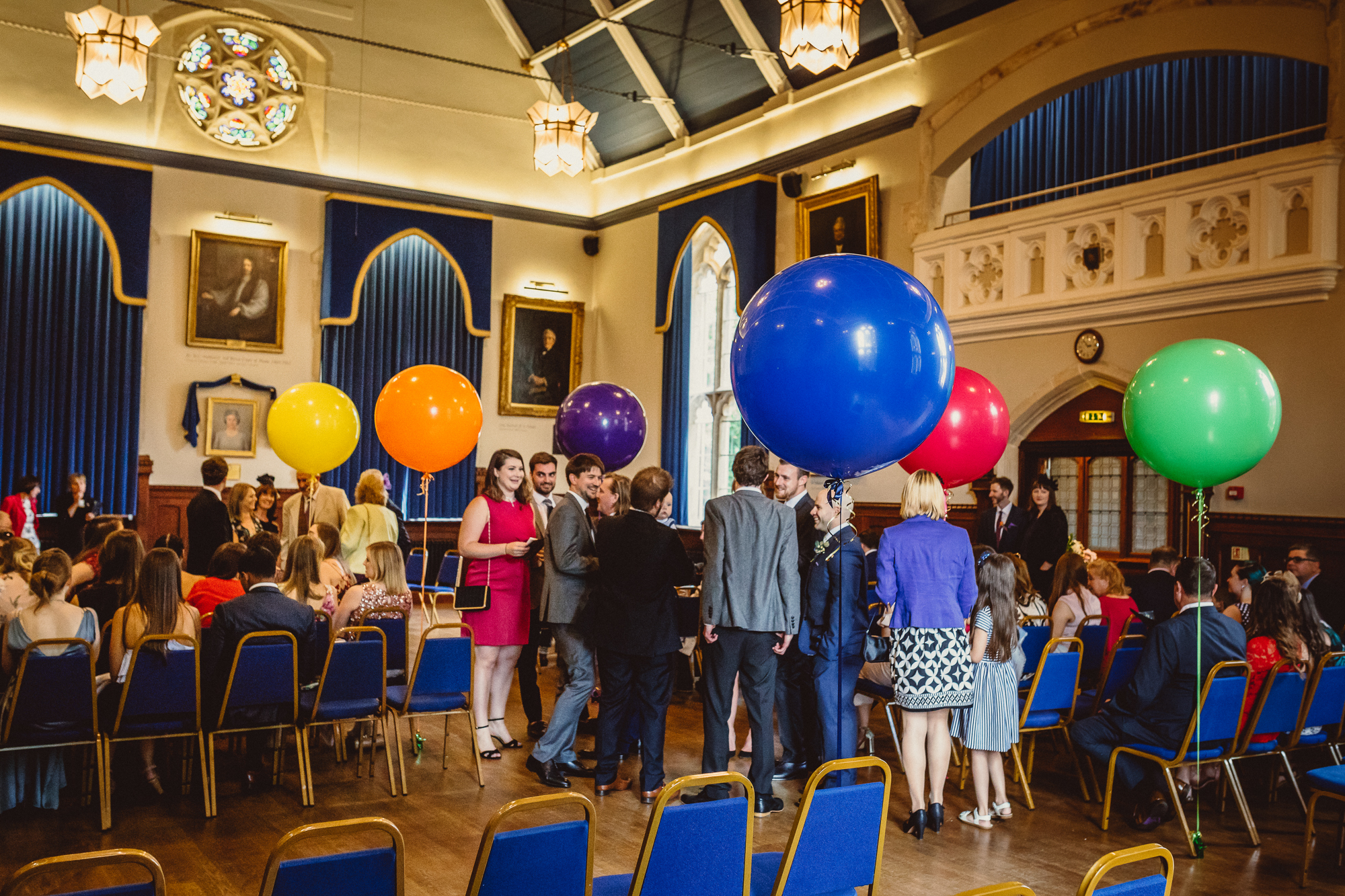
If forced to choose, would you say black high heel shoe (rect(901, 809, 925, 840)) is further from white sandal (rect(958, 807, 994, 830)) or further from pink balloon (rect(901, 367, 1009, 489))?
pink balloon (rect(901, 367, 1009, 489))

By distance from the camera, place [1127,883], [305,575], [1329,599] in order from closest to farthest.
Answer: [1127,883]
[305,575]
[1329,599]

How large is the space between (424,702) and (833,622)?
203 cm

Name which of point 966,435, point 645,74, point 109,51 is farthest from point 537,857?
point 645,74

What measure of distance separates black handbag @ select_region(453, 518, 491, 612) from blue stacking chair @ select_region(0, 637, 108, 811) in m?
1.76

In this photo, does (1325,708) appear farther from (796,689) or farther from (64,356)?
(64,356)

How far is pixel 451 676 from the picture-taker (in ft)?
17.2

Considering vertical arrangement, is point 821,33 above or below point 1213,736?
above

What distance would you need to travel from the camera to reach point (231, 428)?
44.3 feet

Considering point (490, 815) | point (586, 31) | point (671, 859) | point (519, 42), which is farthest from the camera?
point (519, 42)

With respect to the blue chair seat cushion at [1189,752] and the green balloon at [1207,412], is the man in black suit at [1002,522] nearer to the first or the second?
the green balloon at [1207,412]

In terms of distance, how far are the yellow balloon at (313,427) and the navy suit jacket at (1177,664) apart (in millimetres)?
5458

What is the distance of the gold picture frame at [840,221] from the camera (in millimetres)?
11492

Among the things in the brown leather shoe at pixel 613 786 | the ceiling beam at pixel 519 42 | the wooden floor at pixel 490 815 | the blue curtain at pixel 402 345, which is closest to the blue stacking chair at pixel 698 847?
the wooden floor at pixel 490 815

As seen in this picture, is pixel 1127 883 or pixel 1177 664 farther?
pixel 1177 664
